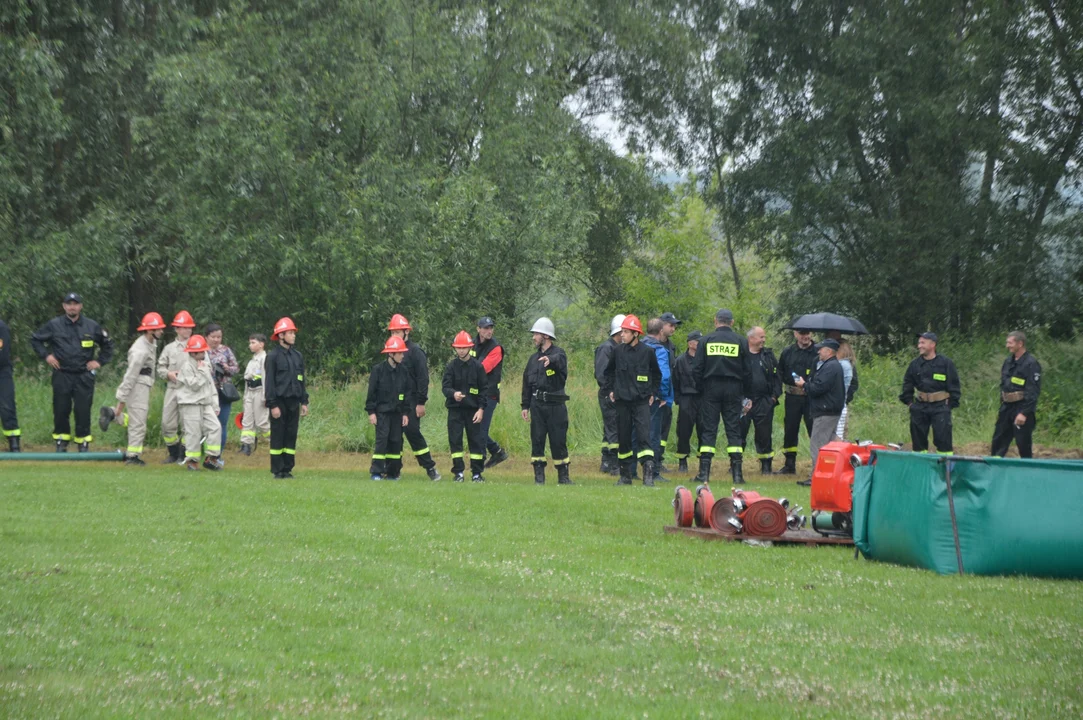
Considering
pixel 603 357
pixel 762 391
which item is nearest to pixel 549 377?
pixel 603 357

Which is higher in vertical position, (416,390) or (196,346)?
(196,346)

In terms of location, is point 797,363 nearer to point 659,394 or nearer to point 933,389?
point 933,389

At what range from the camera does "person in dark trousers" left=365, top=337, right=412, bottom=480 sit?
17016 millimetres

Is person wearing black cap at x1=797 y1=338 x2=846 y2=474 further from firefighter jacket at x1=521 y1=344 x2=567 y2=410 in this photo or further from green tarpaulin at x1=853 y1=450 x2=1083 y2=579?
green tarpaulin at x1=853 y1=450 x2=1083 y2=579

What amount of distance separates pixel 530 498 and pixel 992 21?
20.9 m

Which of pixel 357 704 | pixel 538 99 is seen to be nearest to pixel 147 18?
pixel 538 99

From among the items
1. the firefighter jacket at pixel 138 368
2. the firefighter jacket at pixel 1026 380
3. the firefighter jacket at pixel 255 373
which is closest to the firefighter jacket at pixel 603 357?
the firefighter jacket at pixel 255 373

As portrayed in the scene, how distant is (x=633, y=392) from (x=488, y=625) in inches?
375

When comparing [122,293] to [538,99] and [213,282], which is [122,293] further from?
[538,99]

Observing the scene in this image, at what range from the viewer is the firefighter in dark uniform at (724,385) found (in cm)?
1728

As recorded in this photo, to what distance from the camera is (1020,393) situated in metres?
17.5

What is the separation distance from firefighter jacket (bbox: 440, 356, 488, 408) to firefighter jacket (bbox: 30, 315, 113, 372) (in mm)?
5756

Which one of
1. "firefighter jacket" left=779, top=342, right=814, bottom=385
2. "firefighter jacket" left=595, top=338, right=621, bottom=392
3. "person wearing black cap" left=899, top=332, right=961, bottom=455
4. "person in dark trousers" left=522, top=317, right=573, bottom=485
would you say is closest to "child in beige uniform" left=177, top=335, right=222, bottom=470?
"person in dark trousers" left=522, top=317, right=573, bottom=485

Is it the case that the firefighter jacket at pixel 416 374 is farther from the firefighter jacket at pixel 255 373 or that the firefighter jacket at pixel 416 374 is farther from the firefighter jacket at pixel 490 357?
the firefighter jacket at pixel 255 373
